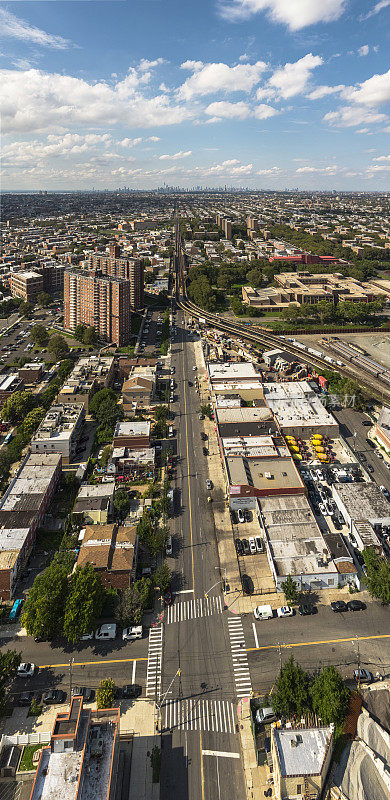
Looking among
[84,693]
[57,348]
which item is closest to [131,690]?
[84,693]

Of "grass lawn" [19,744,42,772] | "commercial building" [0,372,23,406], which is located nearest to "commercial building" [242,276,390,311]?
"commercial building" [0,372,23,406]

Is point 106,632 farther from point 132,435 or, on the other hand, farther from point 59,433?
point 59,433

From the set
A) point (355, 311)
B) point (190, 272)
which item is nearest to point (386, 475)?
point (355, 311)

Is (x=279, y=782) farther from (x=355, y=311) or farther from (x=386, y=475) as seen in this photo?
(x=355, y=311)

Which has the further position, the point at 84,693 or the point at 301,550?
the point at 301,550

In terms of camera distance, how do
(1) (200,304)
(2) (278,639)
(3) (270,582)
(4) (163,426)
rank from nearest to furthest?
(2) (278,639)
(3) (270,582)
(4) (163,426)
(1) (200,304)

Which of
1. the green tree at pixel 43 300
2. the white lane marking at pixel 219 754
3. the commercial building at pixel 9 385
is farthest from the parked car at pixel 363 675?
the green tree at pixel 43 300
